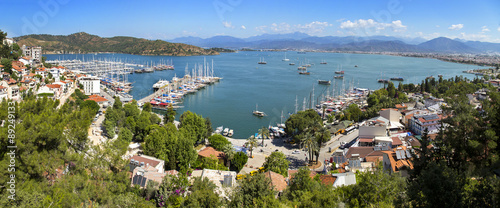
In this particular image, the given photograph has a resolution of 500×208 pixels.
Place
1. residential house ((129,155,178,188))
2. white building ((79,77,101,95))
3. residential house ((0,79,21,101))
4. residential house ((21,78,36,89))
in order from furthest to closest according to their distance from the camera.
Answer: white building ((79,77,101,95)) → residential house ((21,78,36,89)) → residential house ((0,79,21,101)) → residential house ((129,155,178,188))

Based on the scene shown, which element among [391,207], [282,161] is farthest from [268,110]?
[391,207]

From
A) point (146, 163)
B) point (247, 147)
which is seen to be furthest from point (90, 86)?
point (146, 163)

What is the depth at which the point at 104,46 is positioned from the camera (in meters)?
116

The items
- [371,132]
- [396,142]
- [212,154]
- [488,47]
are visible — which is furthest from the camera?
[488,47]

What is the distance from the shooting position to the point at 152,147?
1391cm

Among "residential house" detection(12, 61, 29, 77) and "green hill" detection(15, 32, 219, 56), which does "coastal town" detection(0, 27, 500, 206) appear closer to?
"residential house" detection(12, 61, 29, 77)

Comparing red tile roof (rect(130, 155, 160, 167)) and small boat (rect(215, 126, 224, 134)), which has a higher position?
red tile roof (rect(130, 155, 160, 167))

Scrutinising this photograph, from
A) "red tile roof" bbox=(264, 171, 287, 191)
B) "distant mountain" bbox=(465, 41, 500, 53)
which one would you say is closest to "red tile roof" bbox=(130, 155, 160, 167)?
A: "red tile roof" bbox=(264, 171, 287, 191)

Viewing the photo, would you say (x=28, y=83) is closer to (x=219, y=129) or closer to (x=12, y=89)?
(x=12, y=89)

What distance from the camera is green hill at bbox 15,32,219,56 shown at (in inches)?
4024

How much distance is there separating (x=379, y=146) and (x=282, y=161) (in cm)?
530

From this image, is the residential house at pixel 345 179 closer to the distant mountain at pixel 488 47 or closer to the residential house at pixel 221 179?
the residential house at pixel 221 179

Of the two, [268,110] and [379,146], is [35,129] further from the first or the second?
[268,110]

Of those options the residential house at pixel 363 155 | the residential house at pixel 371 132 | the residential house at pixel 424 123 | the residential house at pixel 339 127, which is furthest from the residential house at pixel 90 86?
the residential house at pixel 424 123
